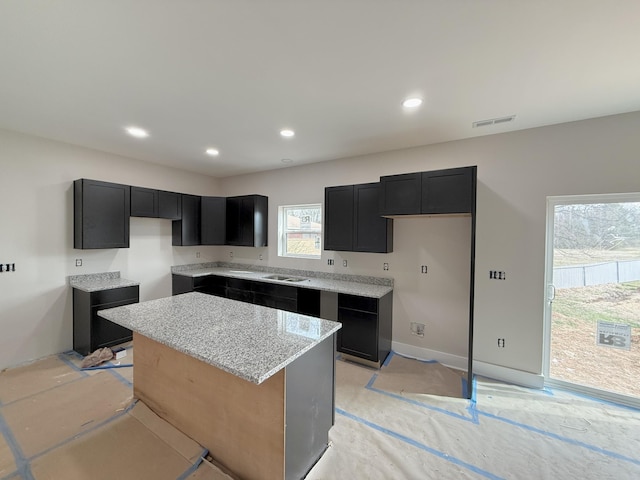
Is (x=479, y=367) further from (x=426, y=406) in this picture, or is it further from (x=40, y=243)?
(x=40, y=243)

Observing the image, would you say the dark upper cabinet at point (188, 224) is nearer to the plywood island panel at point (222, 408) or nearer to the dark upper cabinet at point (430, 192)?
the plywood island panel at point (222, 408)

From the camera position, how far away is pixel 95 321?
330cm

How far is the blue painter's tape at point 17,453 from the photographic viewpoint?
1.67 metres

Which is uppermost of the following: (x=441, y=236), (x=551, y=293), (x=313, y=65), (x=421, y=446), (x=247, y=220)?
(x=313, y=65)

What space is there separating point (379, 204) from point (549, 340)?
2.39 meters

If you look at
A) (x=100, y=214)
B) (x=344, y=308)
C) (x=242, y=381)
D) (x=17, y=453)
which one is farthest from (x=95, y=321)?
(x=344, y=308)

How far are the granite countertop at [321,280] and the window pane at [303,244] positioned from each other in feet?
1.13

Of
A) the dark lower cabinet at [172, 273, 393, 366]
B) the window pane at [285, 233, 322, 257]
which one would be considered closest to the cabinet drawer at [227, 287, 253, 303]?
the dark lower cabinet at [172, 273, 393, 366]

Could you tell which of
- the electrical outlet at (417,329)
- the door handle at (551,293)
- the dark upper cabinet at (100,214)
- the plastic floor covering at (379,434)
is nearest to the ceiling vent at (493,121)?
the door handle at (551,293)

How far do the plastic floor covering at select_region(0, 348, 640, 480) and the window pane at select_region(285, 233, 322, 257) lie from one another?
205cm

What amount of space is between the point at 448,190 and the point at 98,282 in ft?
15.6

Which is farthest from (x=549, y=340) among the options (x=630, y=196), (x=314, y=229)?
(x=314, y=229)

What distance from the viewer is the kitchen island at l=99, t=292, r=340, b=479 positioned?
150 cm

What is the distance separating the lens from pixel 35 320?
10.7 feet
